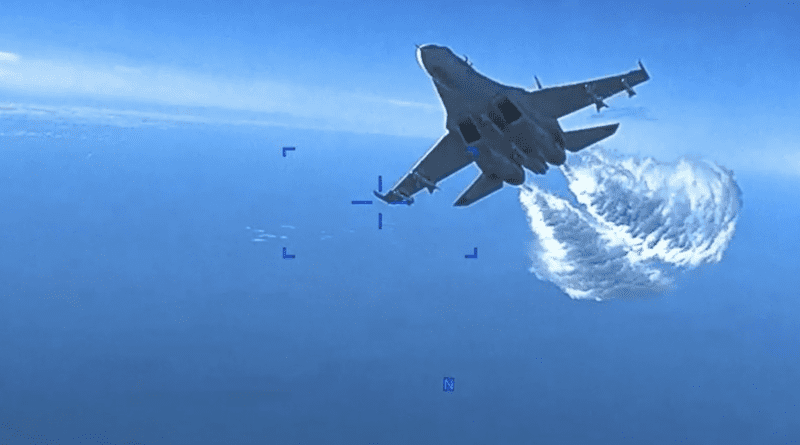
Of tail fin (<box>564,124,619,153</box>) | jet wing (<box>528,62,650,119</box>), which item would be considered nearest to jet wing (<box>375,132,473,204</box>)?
jet wing (<box>528,62,650,119</box>)

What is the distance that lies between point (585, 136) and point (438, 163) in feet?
38.5

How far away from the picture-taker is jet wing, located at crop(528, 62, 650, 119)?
37.6m

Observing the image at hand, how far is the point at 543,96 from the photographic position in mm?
38562

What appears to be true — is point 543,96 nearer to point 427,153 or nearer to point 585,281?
point 427,153

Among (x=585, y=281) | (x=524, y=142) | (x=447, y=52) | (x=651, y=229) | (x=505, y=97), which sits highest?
(x=447, y=52)

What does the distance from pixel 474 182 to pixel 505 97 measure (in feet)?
31.5

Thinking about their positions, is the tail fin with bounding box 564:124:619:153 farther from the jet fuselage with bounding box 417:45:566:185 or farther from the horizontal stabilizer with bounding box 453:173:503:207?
the horizontal stabilizer with bounding box 453:173:503:207

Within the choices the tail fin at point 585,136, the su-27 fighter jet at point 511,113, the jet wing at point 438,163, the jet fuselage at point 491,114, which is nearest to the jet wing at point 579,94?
the su-27 fighter jet at point 511,113

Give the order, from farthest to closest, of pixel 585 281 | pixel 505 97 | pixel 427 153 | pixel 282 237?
pixel 282 237 < pixel 585 281 < pixel 427 153 < pixel 505 97

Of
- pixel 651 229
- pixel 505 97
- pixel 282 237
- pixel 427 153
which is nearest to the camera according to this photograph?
pixel 505 97

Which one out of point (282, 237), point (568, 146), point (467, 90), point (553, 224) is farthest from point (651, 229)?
point (282, 237)

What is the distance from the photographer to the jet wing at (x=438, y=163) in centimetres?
4419

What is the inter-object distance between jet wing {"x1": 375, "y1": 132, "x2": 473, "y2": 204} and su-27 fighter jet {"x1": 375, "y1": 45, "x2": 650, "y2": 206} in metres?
3.25

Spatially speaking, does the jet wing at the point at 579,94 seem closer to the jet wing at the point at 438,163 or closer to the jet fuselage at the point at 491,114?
the jet fuselage at the point at 491,114
